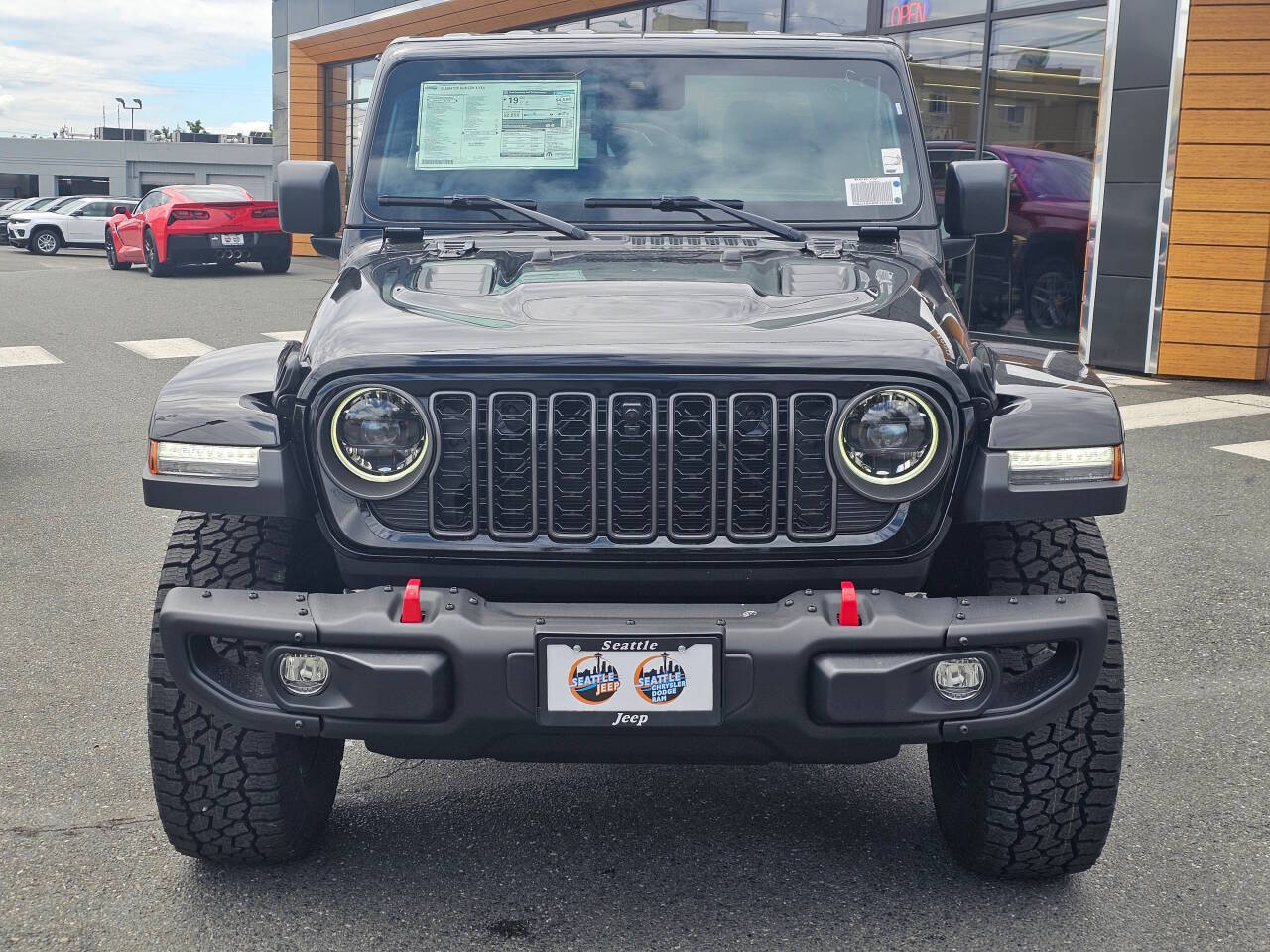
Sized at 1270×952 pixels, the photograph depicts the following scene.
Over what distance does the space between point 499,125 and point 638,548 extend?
1.65m

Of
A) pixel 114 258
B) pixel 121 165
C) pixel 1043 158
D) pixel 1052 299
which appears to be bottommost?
pixel 114 258

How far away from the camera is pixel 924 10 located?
1423cm

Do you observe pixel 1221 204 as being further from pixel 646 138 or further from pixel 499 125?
pixel 499 125

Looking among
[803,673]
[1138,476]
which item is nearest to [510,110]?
[803,673]

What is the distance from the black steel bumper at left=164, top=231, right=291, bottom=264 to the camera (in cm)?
2058

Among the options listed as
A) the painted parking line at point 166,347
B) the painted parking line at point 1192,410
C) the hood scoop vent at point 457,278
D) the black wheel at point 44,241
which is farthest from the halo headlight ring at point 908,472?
the black wheel at point 44,241

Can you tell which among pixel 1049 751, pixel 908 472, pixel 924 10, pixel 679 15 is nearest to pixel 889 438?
pixel 908 472

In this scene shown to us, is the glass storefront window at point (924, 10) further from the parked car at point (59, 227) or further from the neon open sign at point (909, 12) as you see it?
the parked car at point (59, 227)

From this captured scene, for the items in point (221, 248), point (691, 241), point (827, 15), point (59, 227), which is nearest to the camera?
point (691, 241)

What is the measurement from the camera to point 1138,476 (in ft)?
25.9

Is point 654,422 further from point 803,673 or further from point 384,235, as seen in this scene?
point 384,235

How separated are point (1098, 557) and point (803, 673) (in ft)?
2.60

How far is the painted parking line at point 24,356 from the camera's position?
12094 mm

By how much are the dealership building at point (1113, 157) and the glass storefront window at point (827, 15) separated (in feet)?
0.08
